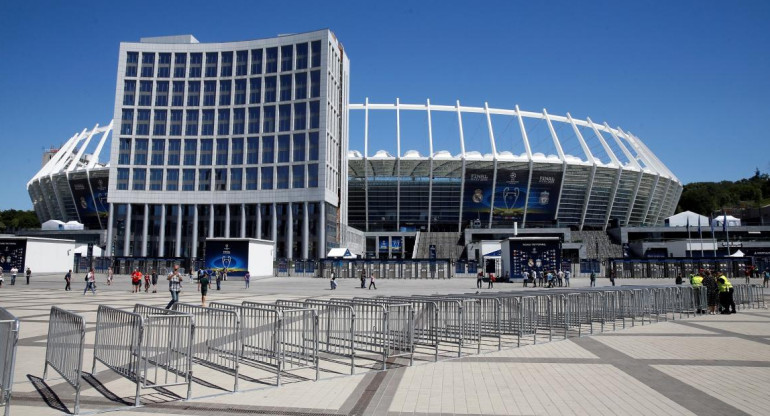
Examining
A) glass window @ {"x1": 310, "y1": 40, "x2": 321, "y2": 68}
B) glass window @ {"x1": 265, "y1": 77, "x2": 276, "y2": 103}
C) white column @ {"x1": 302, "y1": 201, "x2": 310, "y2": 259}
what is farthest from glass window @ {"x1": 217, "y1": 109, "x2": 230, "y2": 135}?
white column @ {"x1": 302, "y1": 201, "x2": 310, "y2": 259}

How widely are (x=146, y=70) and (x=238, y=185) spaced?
25388 mm

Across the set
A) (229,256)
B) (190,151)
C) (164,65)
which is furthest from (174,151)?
(229,256)

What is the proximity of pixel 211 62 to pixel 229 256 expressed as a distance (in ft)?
162

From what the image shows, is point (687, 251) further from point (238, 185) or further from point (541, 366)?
point (541, 366)

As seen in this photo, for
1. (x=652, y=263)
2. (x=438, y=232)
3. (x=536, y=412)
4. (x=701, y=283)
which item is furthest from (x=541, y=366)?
(x=438, y=232)

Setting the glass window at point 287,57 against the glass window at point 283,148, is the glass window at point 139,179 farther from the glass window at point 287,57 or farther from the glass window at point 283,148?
the glass window at point 287,57

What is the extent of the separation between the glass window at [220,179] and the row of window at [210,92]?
37.4 feet

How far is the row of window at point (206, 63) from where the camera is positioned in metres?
80.4

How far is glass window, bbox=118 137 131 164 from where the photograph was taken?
262ft

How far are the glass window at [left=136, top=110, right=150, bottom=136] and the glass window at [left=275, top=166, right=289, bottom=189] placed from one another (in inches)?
927

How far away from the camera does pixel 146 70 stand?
8150cm

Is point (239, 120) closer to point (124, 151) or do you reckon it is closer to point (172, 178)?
point (172, 178)

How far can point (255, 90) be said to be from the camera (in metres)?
80.4

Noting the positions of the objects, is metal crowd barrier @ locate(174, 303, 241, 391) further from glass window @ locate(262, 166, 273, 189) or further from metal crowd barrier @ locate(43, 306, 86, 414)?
glass window @ locate(262, 166, 273, 189)
